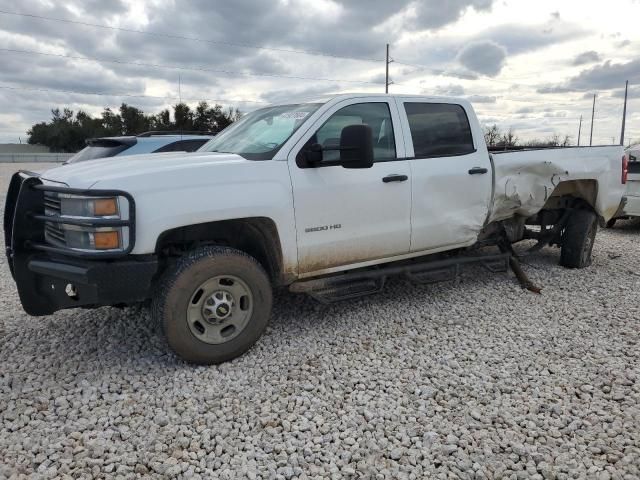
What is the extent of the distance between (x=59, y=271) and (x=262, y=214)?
56.2 inches

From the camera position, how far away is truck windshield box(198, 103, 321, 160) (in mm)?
4142

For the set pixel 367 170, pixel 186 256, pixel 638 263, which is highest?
pixel 367 170

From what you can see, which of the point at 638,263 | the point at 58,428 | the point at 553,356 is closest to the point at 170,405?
the point at 58,428

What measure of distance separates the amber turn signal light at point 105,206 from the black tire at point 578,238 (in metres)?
5.47

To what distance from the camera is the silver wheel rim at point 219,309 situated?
3.69m

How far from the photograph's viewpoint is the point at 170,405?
327 centimetres

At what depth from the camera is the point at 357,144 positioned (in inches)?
150

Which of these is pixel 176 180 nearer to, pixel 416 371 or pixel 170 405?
pixel 170 405

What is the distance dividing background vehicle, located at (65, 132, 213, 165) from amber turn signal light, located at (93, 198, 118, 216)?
4.08 meters

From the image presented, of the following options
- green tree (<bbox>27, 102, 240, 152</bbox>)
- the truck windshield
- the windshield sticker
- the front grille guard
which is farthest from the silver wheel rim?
green tree (<bbox>27, 102, 240, 152</bbox>)

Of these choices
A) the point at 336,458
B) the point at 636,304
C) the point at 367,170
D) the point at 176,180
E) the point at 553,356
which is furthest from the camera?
the point at 636,304

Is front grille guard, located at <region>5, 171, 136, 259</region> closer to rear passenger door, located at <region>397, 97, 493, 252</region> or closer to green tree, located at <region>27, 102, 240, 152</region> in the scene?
rear passenger door, located at <region>397, 97, 493, 252</region>

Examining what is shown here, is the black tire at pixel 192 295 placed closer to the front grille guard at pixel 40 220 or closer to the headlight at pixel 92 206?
the front grille guard at pixel 40 220

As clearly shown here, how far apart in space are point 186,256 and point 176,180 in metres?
0.55
